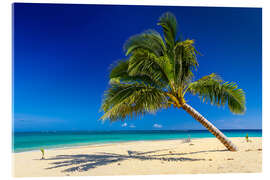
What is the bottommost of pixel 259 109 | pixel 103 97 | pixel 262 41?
pixel 259 109

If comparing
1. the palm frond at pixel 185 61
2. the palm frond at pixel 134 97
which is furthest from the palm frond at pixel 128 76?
the palm frond at pixel 185 61

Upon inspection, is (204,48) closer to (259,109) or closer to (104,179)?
(259,109)

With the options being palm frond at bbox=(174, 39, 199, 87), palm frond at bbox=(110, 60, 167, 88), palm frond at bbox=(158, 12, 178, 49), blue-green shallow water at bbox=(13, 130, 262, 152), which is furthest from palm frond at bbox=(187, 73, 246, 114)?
blue-green shallow water at bbox=(13, 130, 262, 152)

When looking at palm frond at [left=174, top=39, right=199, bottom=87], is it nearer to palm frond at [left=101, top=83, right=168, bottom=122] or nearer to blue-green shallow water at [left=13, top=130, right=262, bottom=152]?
palm frond at [left=101, top=83, right=168, bottom=122]

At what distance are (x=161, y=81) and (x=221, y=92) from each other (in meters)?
1.39

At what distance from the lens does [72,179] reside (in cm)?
356

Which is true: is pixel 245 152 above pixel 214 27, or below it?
below

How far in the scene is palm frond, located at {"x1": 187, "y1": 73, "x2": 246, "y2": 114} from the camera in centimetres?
421

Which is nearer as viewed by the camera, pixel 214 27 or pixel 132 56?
pixel 132 56

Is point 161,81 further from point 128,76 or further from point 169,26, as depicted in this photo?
point 169,26

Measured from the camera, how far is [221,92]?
4.24 m

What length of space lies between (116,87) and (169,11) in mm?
2054

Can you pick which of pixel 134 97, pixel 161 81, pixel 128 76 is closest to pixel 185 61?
pixel 161 81

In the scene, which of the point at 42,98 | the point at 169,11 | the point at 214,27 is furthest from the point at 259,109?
the point at 42,98
